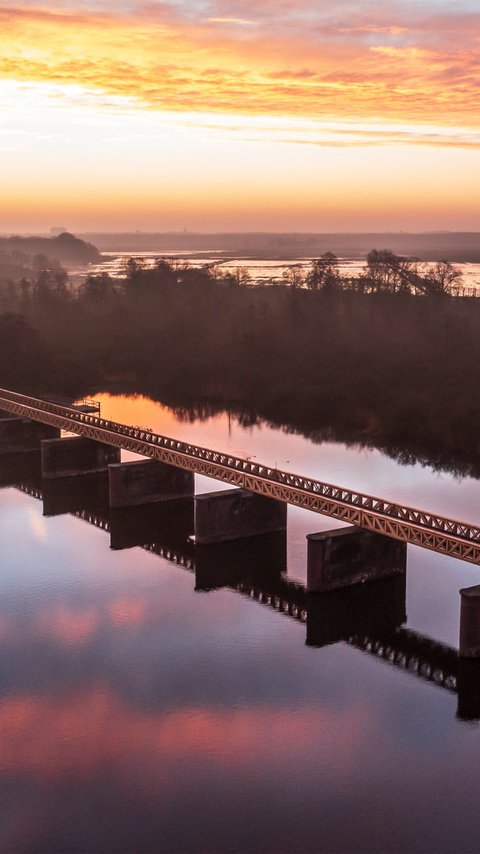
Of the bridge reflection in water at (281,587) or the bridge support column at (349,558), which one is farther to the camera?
the bridge support column at (349,558)

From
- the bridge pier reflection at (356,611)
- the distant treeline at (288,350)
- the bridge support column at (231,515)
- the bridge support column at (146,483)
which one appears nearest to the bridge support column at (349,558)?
the bridge pier reflection at (356,611)

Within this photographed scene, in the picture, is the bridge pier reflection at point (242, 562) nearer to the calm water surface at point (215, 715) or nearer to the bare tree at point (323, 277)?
the calm water surface at point (215, 715)

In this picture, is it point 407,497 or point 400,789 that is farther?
point 407,497

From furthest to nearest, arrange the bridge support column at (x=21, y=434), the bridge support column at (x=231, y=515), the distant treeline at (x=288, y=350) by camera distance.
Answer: the distant treeline at (x=288, y=350) < the bridge support column at (x=21, y=434) < the bridge support column at (x=231, y=515)

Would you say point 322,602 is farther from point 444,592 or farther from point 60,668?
point 60,668

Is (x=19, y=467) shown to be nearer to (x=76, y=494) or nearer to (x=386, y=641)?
(x=76, y=494)

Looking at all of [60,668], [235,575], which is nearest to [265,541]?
[235,575]

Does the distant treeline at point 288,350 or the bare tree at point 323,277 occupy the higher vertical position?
the bare tree at point 323,277
